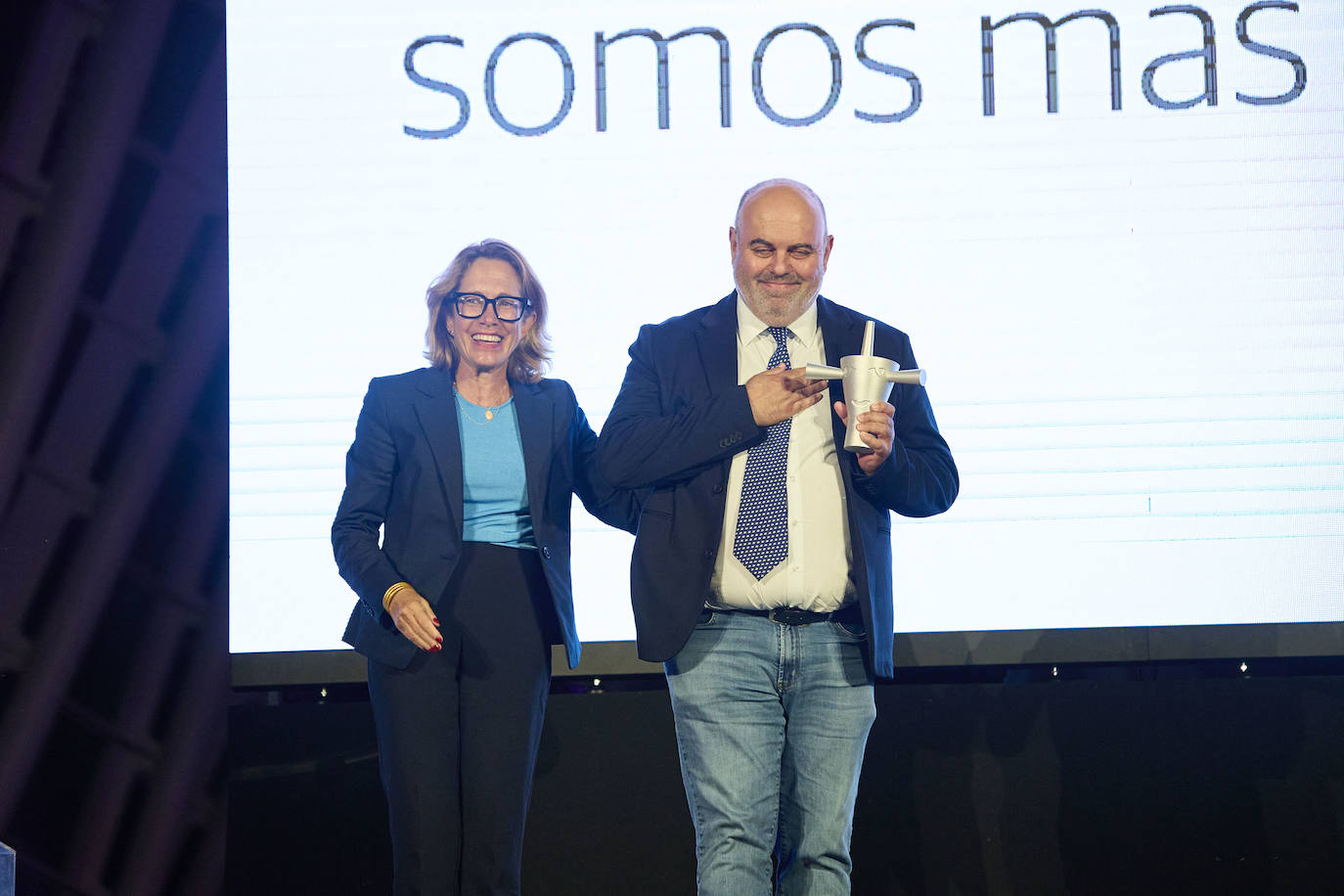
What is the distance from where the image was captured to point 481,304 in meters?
2.34

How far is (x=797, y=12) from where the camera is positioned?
3078 millimetres

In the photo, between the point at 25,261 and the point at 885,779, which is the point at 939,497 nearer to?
the point at 885,779

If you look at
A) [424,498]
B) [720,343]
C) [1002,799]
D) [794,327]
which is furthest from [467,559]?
[1002,799]

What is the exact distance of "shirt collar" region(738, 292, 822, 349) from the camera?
2217 mm

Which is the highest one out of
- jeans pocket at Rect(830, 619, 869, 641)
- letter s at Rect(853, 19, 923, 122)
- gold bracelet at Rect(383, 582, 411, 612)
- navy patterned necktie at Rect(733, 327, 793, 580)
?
letter s at Rect(853, 19, 923, 122)

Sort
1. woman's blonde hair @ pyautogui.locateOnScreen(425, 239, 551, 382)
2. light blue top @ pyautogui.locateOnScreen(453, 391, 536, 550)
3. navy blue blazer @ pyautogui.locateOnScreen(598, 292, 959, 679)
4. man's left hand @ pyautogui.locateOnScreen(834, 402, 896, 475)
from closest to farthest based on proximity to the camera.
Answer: man's left hand @ pyautogui.locateOnScreen(834, 402, 896, 475), navy blue blazer @ pyautogui.locateOnScreen(598, 292, 959, 679), light blue top @ pyautogui.locateOnScreen(453, 391, 536, 550), woman's blonde hair @ pyautogui.locateOnScreen(425, 239, 551, 382)

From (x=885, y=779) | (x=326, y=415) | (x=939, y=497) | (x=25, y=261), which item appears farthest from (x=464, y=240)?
(x=885, y=779)

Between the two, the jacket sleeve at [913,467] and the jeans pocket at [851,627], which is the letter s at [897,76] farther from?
the jeans pocket at [851,627]

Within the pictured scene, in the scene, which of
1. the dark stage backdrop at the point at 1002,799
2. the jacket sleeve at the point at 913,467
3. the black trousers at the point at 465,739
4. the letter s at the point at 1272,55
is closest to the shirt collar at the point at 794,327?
the jacket sleeve at the point at 913,467

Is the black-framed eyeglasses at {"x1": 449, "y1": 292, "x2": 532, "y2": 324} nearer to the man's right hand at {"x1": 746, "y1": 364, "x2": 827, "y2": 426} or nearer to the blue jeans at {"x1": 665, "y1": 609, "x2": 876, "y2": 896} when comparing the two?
the man's right hand at {"x1": 746, "y1": 364, "x2": 827, "y2": 426}

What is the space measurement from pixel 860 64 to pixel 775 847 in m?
1.88

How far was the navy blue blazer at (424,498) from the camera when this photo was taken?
2.19m

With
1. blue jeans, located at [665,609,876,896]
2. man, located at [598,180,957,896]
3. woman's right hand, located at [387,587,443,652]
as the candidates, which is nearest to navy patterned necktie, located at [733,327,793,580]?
man, located at [598,180,957,896]

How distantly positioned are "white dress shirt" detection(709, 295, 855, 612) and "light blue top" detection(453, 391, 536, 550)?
403 millimetres
